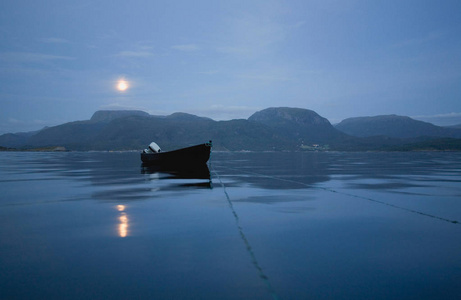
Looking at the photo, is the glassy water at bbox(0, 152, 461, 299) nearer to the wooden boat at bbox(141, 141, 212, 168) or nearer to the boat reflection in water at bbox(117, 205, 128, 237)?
the boat reflection in water at bbox(117, 205, 128, 237)

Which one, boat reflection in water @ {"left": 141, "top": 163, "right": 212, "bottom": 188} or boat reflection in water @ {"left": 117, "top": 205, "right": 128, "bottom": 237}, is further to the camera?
boat reflection in water @ {"left": 141, "top": 163, "right": 212, "bottom": 188}

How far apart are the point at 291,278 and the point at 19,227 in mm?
8536

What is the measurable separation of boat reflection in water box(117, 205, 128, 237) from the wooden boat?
33.8 m

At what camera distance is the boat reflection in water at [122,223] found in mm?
9289

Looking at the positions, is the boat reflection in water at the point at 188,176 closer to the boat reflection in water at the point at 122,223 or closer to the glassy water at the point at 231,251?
the glassy water at the point at 231,251

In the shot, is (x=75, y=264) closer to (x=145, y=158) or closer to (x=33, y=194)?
(x=33, y=194)

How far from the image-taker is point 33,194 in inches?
720

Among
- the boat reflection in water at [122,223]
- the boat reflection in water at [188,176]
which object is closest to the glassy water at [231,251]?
the boat reflection in water at [122,223]

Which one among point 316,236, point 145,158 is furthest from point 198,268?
point 145,158

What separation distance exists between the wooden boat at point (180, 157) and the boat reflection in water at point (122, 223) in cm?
3382

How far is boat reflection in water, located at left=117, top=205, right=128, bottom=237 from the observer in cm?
929

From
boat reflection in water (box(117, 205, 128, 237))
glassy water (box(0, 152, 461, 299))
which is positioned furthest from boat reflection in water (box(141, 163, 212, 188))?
boat reflection in water (box(117, 205, 128, 237))

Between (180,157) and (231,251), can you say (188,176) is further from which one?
(231,251)

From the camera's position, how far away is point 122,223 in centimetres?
1058
